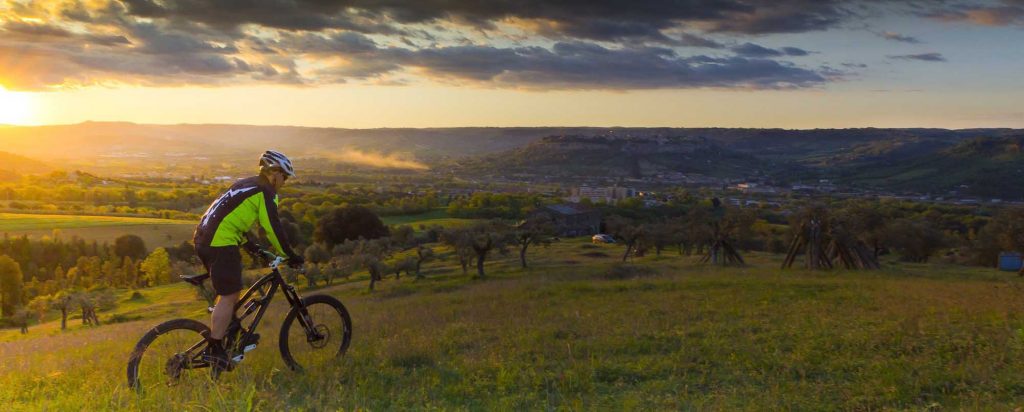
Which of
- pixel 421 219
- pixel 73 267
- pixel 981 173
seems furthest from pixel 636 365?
pixel 981 173

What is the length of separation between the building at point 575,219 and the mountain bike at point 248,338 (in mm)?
98620

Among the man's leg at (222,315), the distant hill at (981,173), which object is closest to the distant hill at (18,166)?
the man's leg at (222,315)

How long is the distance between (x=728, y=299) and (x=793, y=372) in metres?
8.82

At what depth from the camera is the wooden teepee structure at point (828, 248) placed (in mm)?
34281

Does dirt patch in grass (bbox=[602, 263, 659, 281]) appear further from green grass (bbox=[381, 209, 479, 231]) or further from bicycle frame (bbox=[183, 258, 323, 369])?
green grass (bbox=[381, 209, 479, 231])

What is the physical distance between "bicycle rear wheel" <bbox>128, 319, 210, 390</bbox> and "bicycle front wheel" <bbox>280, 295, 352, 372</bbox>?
1218 mm

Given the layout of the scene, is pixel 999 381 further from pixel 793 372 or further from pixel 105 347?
pixel 105 347

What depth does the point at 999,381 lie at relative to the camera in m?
7.93

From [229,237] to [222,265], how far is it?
0.35 metres

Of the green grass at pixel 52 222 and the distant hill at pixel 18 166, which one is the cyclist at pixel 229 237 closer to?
the green grass at pixel 52 222

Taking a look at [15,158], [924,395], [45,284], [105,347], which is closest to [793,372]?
[924,395]

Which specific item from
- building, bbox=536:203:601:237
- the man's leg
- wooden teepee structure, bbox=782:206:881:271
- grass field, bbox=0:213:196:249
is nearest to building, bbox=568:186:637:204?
building, bbox=536:203:601:237

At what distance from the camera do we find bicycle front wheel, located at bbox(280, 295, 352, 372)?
29.3 ft

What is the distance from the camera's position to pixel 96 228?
104 metres
